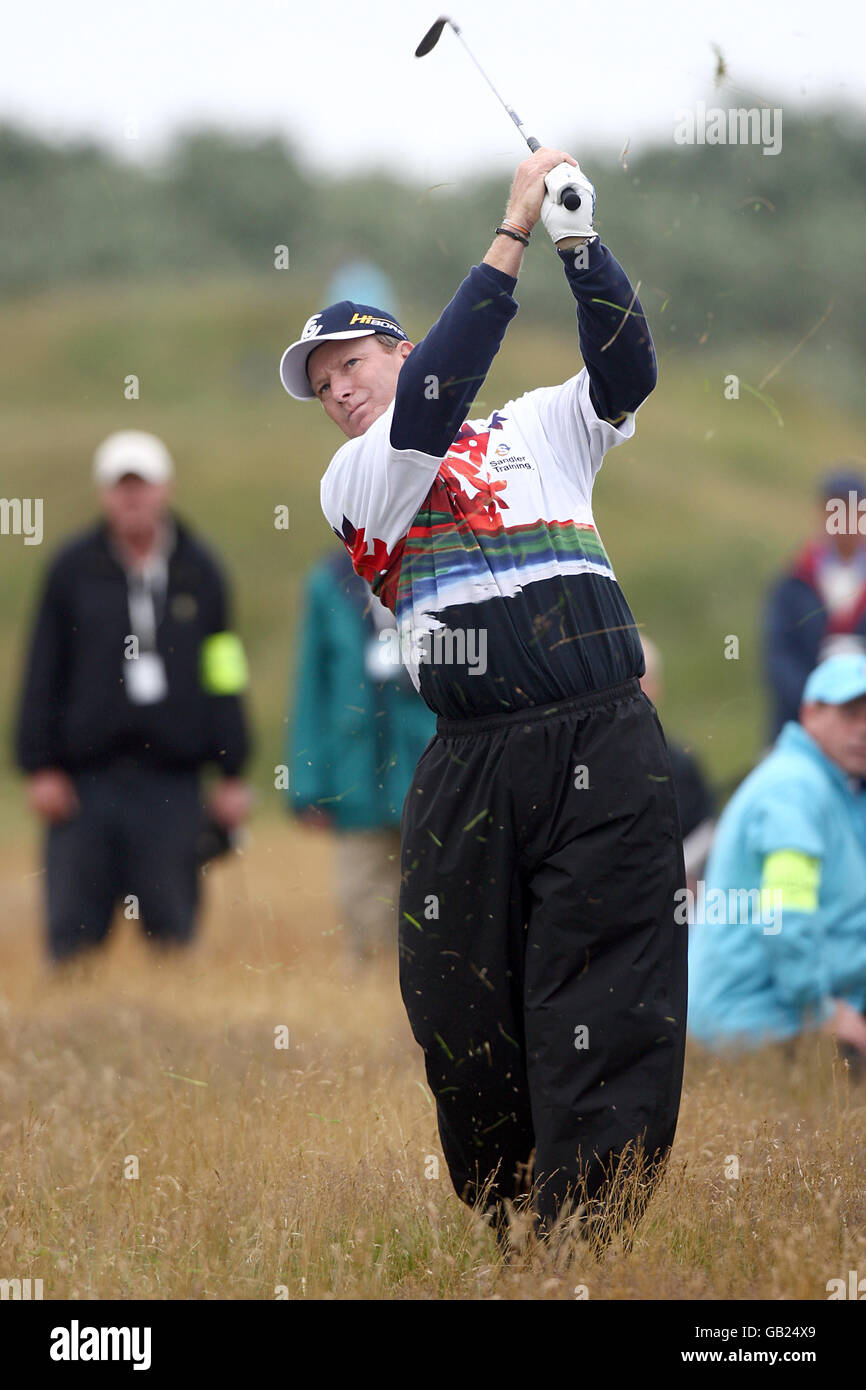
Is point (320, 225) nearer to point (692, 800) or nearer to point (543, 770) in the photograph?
point (692, 800)

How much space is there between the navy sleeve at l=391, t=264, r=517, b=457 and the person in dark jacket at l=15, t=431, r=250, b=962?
4553 mm

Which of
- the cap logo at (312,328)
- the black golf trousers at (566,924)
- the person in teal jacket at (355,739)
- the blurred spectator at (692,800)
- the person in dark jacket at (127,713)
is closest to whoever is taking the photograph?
the black golf trousers at (566,924)

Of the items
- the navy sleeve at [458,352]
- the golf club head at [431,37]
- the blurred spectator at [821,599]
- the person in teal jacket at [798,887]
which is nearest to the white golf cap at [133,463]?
the blurred spectator at [821,599]

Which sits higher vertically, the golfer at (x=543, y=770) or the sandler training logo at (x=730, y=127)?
the sandler training logo at (x=730, y=127)

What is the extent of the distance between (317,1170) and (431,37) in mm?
2910

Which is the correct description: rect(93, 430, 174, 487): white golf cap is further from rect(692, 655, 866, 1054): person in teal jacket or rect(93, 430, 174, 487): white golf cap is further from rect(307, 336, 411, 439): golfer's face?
rect(307, 336, 411, 439): golfer's face

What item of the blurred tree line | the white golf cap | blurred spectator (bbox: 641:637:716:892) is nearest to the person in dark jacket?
the white golf cap

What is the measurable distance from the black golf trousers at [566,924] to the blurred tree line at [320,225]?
2194cm

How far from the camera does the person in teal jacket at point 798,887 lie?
18.3 ft

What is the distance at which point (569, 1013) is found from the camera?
3.78 meters

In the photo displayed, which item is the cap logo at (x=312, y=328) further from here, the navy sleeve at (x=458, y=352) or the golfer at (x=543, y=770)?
the navy sleeve at (x=458, y=352)

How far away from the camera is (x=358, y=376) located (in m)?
4.01

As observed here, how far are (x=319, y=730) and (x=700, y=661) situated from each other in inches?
857

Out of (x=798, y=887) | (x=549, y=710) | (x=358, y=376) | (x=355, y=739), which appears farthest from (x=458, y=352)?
(x=355, y=739)
